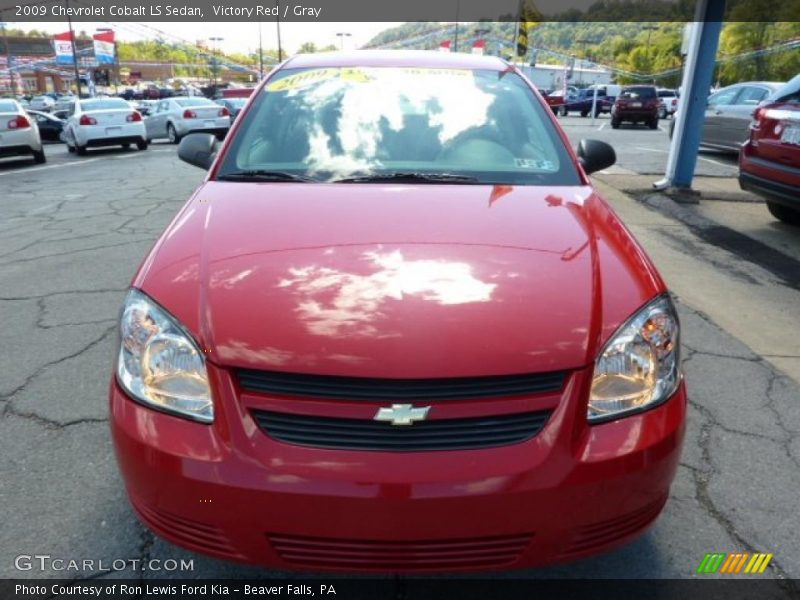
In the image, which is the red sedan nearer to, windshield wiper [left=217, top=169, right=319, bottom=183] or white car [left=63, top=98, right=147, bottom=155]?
windshield wiper [left=217, top=169, right=319, bottom=183]

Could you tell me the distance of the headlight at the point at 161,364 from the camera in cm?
158

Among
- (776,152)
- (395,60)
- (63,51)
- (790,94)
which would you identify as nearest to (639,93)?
(790,94)

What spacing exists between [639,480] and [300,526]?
2.74 ft

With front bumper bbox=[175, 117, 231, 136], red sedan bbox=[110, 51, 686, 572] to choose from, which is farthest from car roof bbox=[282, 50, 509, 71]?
front bumper bbox=[175, 117, 231, 136]

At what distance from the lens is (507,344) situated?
153 centimetres

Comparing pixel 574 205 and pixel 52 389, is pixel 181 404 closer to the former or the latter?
pixel 574 205

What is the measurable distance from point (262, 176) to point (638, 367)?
1.60m

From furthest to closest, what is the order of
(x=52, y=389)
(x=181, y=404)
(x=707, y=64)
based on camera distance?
(x=707, y=64) → (x=52, y=389) → (x=181, y=404)

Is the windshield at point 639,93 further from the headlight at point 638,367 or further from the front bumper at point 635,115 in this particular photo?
the headlight at point 638,367

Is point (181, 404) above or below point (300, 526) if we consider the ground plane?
above

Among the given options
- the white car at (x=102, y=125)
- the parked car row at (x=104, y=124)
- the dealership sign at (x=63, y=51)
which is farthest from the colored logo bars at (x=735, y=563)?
the dealership sign at (x=63, y=51)

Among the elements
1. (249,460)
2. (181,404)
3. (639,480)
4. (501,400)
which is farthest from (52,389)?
(639,480)

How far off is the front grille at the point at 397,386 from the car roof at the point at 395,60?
2143 mm

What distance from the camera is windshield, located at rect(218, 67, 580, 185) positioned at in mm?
2574
